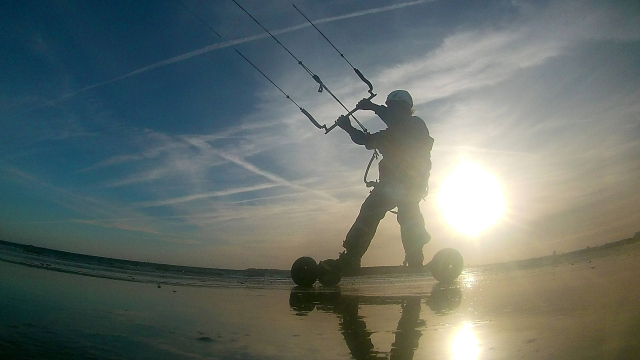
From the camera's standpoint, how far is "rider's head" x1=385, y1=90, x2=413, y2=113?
8.63 metres

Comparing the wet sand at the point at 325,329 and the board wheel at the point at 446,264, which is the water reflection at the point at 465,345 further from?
the board wheel at the point at 446,264

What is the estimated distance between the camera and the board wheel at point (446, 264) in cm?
833

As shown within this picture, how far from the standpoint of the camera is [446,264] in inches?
328

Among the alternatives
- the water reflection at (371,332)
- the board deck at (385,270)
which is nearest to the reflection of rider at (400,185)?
the board deck at (385,270)

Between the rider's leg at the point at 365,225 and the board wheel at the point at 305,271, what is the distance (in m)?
0.66

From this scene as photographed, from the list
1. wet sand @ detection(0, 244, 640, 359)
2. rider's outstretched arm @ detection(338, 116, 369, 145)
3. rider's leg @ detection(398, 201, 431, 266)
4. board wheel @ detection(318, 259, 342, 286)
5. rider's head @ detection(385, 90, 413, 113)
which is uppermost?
rider's head @ detection(385, 90, 413, 113)

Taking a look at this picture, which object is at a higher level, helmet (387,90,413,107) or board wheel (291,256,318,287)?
helmet (387,90,413,107)

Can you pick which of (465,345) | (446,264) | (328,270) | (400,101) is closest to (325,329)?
(465,345)

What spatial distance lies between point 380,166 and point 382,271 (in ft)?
7.36

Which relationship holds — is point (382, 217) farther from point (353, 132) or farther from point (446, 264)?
point (353, 132)

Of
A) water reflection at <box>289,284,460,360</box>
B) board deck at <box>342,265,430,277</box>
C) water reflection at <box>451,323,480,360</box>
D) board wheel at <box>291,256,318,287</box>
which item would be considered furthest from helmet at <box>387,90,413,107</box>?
water reflection at <box>451,323,480,360</box>

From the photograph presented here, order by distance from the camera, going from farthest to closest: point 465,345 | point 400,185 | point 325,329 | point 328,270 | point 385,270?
point 385,270, point 400,185, point 328,270, point 325,329, point 465,345

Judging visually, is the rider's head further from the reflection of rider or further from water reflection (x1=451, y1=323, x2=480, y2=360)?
water reflection (x1=451, y1=323, x2=480, y2=360)

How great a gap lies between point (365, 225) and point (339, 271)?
110 cm
